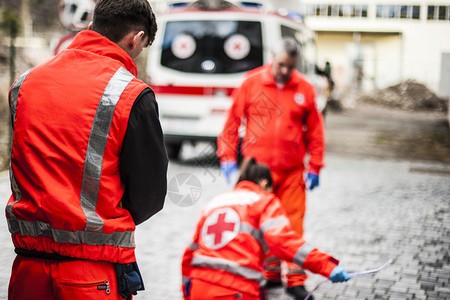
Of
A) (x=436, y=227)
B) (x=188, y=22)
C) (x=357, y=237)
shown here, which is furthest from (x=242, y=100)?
(x=188, y=22)

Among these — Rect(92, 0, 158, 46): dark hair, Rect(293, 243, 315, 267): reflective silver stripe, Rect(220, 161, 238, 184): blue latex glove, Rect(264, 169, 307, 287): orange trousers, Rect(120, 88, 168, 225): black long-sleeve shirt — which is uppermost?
Rect(92, 0, 158, 46): dark hair

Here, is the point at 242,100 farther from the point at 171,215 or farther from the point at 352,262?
the point at 171,215

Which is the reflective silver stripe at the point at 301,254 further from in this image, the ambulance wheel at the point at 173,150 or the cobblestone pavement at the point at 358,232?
the ambulance wheel at the point at 173,150

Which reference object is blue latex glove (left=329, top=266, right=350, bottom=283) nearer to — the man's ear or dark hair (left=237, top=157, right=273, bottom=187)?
dark hair (left=237, top=157, right=273, bottom=187)

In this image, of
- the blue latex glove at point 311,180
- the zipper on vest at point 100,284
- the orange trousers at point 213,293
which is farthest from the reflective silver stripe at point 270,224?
the blue latex glove at point 311,180

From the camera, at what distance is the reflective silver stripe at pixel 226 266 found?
3.07 meters

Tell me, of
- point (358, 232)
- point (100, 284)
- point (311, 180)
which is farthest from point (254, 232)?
point (358, 232)

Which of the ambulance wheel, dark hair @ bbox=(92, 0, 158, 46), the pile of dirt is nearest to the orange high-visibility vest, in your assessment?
dark hair @ bbox=(92, 0, 158, 46)

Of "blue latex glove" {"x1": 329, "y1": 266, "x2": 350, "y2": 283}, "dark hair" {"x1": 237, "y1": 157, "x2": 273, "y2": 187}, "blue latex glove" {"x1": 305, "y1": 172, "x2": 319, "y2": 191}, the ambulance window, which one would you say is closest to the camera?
"blue latex glove" {"x1": 329, "y1": 266, "x2": 350, "y2": 283}

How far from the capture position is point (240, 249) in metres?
3.13

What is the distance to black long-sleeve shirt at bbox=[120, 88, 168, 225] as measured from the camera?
1957mm

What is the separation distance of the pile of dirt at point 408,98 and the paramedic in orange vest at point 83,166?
33245mm

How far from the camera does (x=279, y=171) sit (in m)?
4.68

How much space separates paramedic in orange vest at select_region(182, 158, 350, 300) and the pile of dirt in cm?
3197
